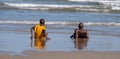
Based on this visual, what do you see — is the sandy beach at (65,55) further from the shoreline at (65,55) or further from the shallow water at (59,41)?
the shallow water at (59,41)

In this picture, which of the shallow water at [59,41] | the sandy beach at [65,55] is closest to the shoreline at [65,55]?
the sandy beach at [65,55]

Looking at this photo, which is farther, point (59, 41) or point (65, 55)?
point (59, 41)

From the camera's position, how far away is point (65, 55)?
974 cm

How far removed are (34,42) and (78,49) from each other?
5.49ft

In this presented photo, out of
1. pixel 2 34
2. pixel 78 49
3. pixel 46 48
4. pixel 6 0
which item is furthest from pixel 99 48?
pixel 6 0

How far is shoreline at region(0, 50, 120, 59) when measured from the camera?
942 cm

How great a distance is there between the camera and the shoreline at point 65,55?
30.9ft

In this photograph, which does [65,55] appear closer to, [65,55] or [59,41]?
[65,55]

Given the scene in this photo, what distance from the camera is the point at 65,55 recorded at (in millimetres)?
9742

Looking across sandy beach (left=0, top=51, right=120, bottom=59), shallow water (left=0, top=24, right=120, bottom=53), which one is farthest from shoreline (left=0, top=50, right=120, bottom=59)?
shallow water (left=0, top=24, right=120, bottom=53)

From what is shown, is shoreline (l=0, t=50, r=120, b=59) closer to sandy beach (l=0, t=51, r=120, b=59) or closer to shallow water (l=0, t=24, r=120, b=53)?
sandy beach (l=0, t=51, r=120, b=59)

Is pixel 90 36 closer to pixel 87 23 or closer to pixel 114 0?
pixel 87 23

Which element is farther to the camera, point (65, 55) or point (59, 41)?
point (59, 41)

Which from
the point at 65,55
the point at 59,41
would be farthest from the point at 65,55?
the point at 59,41
